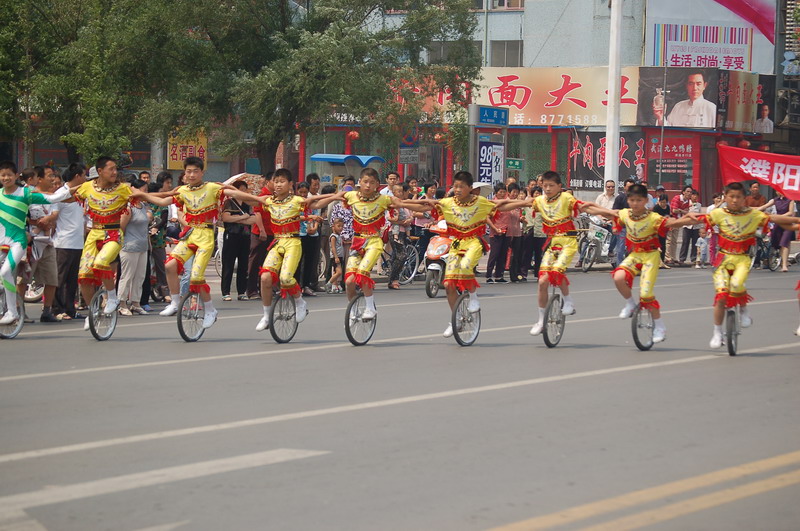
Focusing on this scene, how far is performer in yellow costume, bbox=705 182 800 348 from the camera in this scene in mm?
12375

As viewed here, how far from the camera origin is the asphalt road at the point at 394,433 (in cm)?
618

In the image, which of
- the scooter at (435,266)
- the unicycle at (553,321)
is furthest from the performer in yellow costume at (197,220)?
the scooter at (435,266)

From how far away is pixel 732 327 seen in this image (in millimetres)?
12344

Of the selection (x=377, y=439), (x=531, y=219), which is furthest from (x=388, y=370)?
(x=531, y=219)

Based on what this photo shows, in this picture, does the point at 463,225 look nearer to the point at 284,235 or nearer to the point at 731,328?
the point at 284,235

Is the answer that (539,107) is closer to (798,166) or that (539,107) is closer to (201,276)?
(798,166)

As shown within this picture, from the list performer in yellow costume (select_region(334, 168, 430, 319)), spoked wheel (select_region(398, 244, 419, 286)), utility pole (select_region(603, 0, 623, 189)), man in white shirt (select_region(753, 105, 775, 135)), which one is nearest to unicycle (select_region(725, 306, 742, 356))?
performer in yellow costume (select_region(334, 168, 430, 319))

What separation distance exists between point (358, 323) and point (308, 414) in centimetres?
430

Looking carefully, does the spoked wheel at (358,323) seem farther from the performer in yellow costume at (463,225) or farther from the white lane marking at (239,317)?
the white lane marking at (239,317)

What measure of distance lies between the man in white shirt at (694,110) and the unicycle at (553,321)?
30.3 m

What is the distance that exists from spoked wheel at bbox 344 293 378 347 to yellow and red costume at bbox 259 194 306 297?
0.69m

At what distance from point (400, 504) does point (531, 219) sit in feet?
58.9

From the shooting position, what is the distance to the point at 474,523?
5.93 meters

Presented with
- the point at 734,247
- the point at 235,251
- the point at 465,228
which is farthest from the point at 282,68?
the point at 734,247
